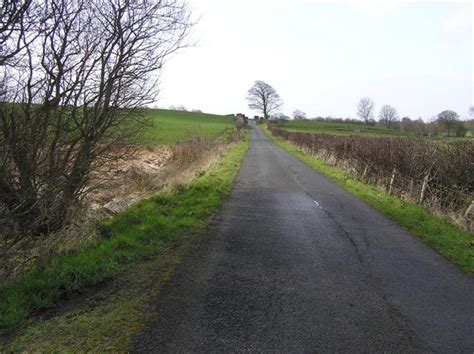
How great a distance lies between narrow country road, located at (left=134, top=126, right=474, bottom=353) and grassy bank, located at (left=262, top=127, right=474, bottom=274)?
0.33 m

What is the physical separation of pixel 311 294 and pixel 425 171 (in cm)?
895

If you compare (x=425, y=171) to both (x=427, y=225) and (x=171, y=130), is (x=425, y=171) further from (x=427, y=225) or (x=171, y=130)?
(x=171, y=130)

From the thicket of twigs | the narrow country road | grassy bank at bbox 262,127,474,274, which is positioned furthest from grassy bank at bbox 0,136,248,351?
the thicket of twigs

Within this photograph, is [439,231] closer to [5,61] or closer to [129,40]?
[129,40]

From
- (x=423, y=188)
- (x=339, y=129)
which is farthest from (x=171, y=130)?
(x=339, y=129)

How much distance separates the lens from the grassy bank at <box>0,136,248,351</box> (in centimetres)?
372

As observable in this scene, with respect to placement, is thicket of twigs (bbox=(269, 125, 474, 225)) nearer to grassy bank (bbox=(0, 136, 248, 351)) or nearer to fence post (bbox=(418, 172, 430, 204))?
fence post (bbox=(418, 172, 430, 204))

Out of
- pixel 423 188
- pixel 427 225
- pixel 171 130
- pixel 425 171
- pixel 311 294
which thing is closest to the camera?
pixel 311 294

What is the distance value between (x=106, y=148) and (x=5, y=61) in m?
2.91

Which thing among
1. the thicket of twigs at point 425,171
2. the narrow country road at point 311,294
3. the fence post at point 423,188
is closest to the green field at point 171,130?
the narrow country road at point 311,294

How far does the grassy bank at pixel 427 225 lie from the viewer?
6.89 meters

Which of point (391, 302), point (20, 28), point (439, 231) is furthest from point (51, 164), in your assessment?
point (439, 231)

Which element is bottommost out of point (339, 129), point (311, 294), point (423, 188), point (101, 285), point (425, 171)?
point (101, 285)

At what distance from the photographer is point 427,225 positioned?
28.9 feet
